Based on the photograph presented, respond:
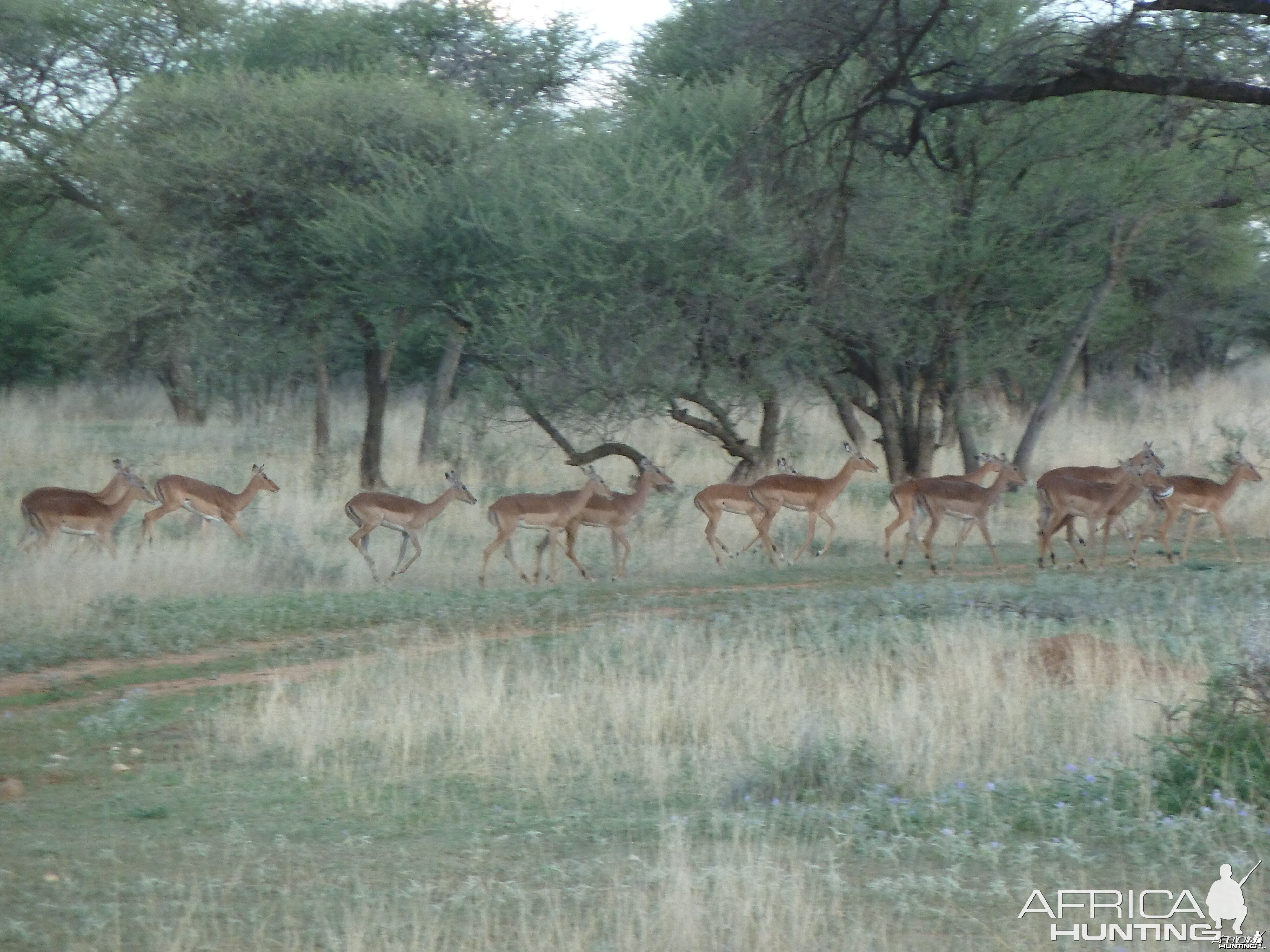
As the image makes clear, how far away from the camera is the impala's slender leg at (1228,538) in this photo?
14.4 metres

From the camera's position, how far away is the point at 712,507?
15250 mm

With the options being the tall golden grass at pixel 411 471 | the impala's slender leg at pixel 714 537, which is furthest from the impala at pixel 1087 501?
the impala's slender leg at pixel 714 537

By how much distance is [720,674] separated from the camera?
8.27 metres

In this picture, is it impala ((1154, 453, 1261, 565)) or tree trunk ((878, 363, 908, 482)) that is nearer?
impala ((1154, 453, 1261, 565))

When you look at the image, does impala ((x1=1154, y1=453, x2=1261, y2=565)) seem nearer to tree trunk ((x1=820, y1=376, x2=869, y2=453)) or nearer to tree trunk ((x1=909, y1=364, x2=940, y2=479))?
tree trunk ((x1=909, y1=364, x2=940, y2=479))

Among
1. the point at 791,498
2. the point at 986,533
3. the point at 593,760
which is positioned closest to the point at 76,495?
the point at 791,498

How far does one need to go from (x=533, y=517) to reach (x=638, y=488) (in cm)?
164

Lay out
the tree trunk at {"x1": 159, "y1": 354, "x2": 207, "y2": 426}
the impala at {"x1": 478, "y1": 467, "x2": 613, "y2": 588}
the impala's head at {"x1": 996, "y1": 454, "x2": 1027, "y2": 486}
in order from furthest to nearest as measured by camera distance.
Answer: the tree trunk at {"x1": 159, "y1": 354, "x2": 207, "y2": 426}
the impala's head at {"x1": 996, "y1": 454, "x2": 1027, "y2": 486}
the impala at {"x1": 478, "y1": 467, "x2": 613, "y2": 588}

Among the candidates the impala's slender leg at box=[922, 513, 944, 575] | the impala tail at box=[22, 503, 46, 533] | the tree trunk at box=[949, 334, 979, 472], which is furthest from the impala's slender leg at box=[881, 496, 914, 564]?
the impala tail at box=[22, 503, 46, 533]

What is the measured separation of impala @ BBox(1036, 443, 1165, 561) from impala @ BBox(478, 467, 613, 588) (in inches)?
181

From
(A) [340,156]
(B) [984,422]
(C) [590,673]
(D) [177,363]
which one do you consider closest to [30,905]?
(C) [590,673]

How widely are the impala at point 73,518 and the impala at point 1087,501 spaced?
9.11 meters

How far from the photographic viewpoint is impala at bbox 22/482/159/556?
14.0 metres

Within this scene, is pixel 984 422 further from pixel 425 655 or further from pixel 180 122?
pixel 425 655
